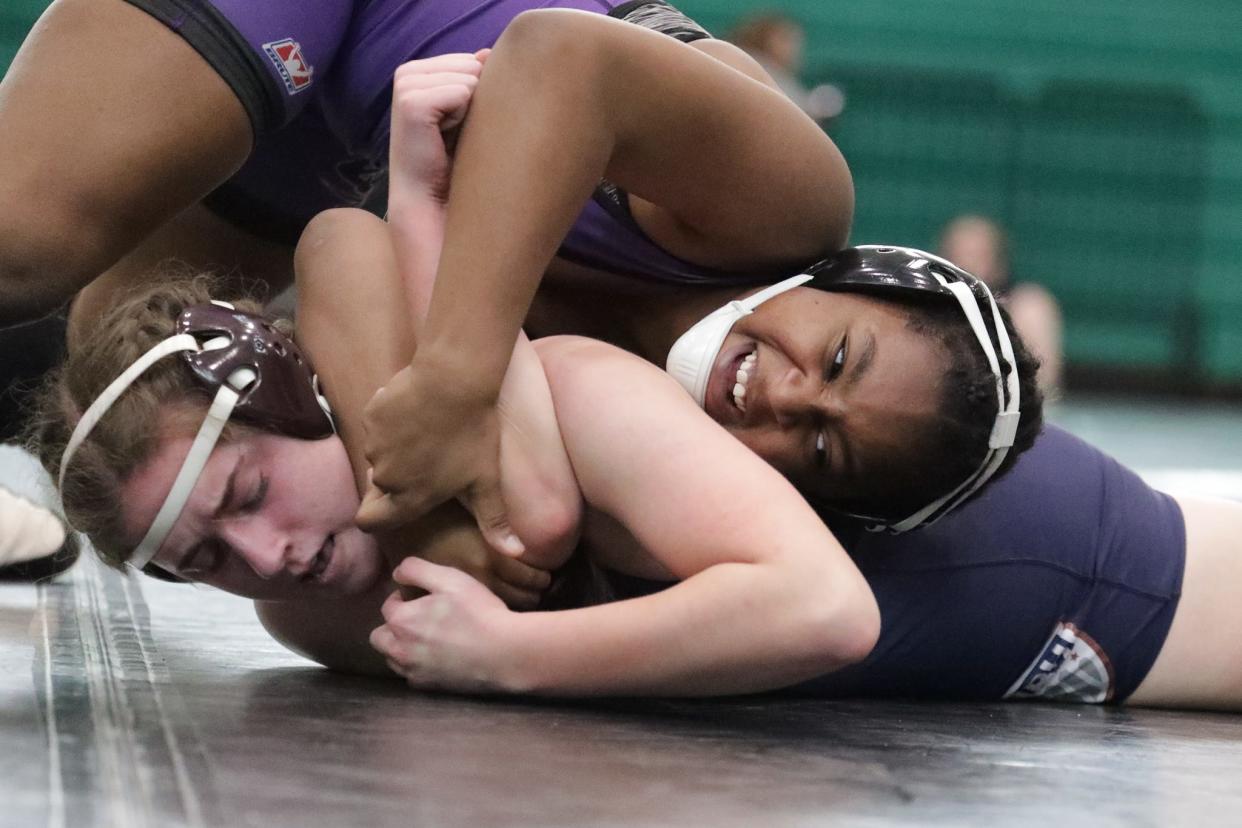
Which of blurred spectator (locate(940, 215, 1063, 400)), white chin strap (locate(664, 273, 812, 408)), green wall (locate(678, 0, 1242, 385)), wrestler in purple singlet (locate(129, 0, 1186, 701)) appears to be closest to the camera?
white chin strap (locate(664, 273, 812, 408))

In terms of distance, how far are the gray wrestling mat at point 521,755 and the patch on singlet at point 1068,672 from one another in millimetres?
59

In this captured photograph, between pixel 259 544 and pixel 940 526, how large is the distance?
975mm

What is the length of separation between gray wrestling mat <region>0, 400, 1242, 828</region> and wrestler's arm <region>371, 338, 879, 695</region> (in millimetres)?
58

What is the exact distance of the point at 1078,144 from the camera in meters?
11.0

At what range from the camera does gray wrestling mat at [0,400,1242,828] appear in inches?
53.3

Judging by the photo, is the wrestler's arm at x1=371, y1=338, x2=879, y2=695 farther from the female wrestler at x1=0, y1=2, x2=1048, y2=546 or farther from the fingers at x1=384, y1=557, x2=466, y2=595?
the female wrestler at x1=0, y1=2, x2=1048, y2=546

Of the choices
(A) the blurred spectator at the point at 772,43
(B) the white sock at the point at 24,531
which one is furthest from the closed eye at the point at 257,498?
(A) the blurred spectator at the point at 772,43

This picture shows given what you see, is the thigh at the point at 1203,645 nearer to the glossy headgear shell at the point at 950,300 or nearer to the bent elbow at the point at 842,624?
the glossy headgear shell at the point at 950,300

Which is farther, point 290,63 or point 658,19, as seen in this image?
point 658,19

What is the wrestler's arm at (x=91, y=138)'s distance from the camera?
2.06 meters

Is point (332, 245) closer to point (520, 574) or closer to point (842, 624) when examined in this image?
point (520, 574)

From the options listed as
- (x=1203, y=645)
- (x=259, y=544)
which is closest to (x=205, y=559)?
(x=259, y=544)

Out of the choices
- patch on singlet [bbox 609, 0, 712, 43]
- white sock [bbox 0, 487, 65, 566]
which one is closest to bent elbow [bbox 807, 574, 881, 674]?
patch on singlet [bbox 609, 0, 712, 43]

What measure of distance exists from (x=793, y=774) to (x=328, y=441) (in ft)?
2.63
